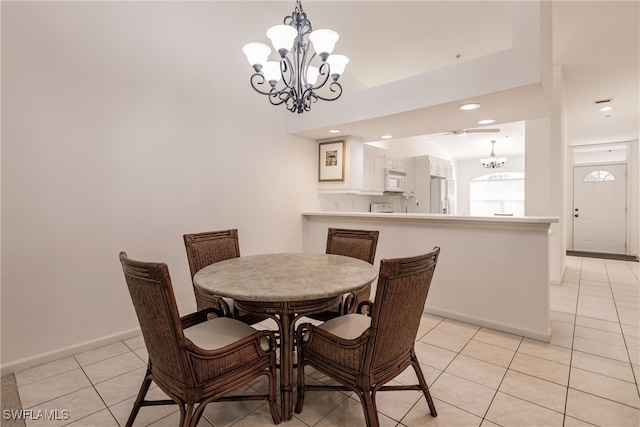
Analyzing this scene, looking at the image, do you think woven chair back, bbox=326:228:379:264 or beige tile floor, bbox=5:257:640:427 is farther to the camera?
woven chair back, bbox=326:228:379:264

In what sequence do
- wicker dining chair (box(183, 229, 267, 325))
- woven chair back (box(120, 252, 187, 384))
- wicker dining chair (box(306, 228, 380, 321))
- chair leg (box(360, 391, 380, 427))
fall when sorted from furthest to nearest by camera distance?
wicker dining chair (box(306, 228, 380, 321))
wicker dining chair (box(183, 229, 267, 325))
chair leg (box(360, 391, 380, 427))
woven chair back (box(120, 252, 187, 384))

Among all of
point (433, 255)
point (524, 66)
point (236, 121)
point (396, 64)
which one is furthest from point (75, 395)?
point (396, 64)

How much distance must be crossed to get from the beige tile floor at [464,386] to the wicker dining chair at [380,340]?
0.66ft

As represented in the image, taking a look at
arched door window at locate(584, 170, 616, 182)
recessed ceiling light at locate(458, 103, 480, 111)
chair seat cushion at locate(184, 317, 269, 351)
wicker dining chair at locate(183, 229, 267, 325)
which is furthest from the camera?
arched door window at locate(584, 170, 616, 182)

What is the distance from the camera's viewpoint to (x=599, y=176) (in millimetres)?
6996

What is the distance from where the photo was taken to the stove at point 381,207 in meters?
5.47

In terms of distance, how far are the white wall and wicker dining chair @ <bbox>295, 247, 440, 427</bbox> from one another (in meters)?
1.90

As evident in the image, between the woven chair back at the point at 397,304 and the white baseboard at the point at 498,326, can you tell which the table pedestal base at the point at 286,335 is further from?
the white baseboard at the point at 498,326

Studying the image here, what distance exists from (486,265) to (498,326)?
550 mm

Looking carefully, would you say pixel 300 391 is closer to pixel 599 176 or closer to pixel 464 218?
pixel 464 218

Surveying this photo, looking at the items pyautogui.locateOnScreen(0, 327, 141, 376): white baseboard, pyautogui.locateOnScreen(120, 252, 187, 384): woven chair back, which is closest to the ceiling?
pyautogui.locateOnScreen(120, 252, 187, 384): woven chair back

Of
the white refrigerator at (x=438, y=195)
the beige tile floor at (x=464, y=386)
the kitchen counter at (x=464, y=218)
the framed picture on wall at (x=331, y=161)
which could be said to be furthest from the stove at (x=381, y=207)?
the beige tile floor at (x=464, y=386)

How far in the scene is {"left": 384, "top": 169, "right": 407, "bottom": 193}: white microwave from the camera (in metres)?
5.23

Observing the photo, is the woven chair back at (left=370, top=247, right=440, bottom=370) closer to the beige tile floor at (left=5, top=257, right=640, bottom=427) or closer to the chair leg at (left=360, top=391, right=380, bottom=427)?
the chair leg at (left=360, top=391, right=380, bottom=427)
